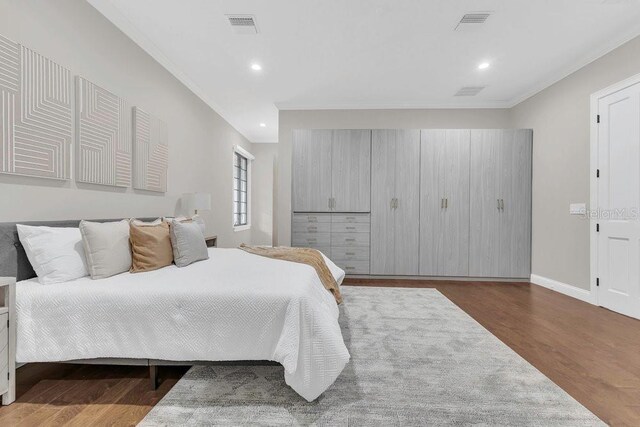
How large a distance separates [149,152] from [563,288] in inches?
205

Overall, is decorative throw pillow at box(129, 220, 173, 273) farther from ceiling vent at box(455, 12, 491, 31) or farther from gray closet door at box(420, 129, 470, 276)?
gray closet door at box(420, 129, 470, 276)

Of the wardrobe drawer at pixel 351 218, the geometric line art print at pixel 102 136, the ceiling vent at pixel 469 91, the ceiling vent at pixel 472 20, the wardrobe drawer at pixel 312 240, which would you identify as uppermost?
the ceiling vent at pixel 469 91

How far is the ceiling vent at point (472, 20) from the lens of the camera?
2.78m

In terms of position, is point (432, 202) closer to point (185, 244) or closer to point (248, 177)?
point (185, 244)

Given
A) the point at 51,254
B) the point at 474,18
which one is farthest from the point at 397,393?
the point at 474,18

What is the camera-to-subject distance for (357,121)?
5.21 meters

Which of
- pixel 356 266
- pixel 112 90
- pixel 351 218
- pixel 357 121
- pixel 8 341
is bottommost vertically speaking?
pixel 356 266

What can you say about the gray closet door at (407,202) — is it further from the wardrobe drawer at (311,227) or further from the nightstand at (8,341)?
the nightstand at (8,341)

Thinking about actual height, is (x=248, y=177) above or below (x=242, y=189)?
above

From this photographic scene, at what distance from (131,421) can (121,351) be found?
35 centimetres

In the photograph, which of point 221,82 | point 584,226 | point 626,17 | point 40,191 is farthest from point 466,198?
point 40,191

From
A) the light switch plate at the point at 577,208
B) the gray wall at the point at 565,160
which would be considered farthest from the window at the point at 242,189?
the light switch plate at the point at 577,208

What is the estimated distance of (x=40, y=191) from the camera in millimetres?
2133

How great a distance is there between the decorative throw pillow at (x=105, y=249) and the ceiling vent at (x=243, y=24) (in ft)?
7.08
